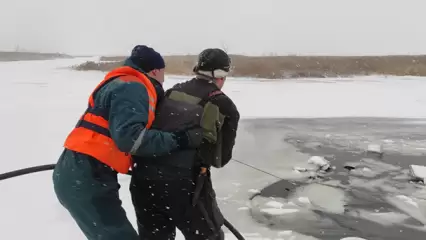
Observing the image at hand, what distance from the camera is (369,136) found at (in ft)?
34.2

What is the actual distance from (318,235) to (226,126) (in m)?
2.57

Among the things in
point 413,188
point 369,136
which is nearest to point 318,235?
point 413,188

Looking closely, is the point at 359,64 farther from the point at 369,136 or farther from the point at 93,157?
the point at 93,157

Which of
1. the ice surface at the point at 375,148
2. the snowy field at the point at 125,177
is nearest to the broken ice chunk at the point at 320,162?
the snowy field at the point at 125,177

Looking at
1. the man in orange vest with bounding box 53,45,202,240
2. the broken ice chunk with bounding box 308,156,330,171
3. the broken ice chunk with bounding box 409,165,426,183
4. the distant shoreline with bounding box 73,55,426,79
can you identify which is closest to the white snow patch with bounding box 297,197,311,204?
the broken ice chunk with bounding box 308,156,330,171

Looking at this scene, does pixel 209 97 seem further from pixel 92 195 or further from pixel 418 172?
pixel 418 172

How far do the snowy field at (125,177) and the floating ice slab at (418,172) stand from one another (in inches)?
62.0

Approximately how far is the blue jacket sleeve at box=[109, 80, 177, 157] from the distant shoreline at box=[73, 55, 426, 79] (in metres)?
25.3

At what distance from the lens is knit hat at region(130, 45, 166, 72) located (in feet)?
7.15

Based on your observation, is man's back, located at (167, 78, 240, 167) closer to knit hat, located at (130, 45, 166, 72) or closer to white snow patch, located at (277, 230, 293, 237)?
knit hat, located at (130, 45, 166, 72)

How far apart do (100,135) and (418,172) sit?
6184 mm

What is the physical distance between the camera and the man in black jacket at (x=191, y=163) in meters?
2.24

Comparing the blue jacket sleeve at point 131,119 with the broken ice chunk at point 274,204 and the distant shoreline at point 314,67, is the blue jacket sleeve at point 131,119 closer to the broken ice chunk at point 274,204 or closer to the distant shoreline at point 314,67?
the broken ice chunk at point 274,204

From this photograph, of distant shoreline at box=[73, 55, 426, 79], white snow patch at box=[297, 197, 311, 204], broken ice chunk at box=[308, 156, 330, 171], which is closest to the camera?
white snow patch at box=[297, 197, 311, 204]
